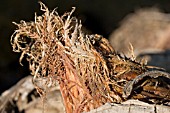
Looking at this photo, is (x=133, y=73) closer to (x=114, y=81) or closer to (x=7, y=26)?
(x=114, y=81)

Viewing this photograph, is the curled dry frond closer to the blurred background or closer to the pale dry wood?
the pale dry wood

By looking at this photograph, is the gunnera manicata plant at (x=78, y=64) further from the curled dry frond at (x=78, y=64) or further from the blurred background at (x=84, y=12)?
the blurred background at (x=84, y=12)

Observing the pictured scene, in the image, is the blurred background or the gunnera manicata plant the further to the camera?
the blurred background

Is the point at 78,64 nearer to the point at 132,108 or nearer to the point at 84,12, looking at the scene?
the point at 132,108

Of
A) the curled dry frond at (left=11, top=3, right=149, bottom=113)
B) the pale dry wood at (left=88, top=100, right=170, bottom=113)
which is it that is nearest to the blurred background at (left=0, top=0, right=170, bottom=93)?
the curled dry frond at (left=11, top=3, right=149, bottom=113)

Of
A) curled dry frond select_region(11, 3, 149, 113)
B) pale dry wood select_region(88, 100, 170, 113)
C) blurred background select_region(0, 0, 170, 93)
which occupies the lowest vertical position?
pale dry wood select_region(88, 100, 170, 113)

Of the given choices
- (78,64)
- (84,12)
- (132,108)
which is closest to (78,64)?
(78,64)

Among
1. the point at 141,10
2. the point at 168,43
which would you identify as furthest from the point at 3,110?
the point at 141,10
